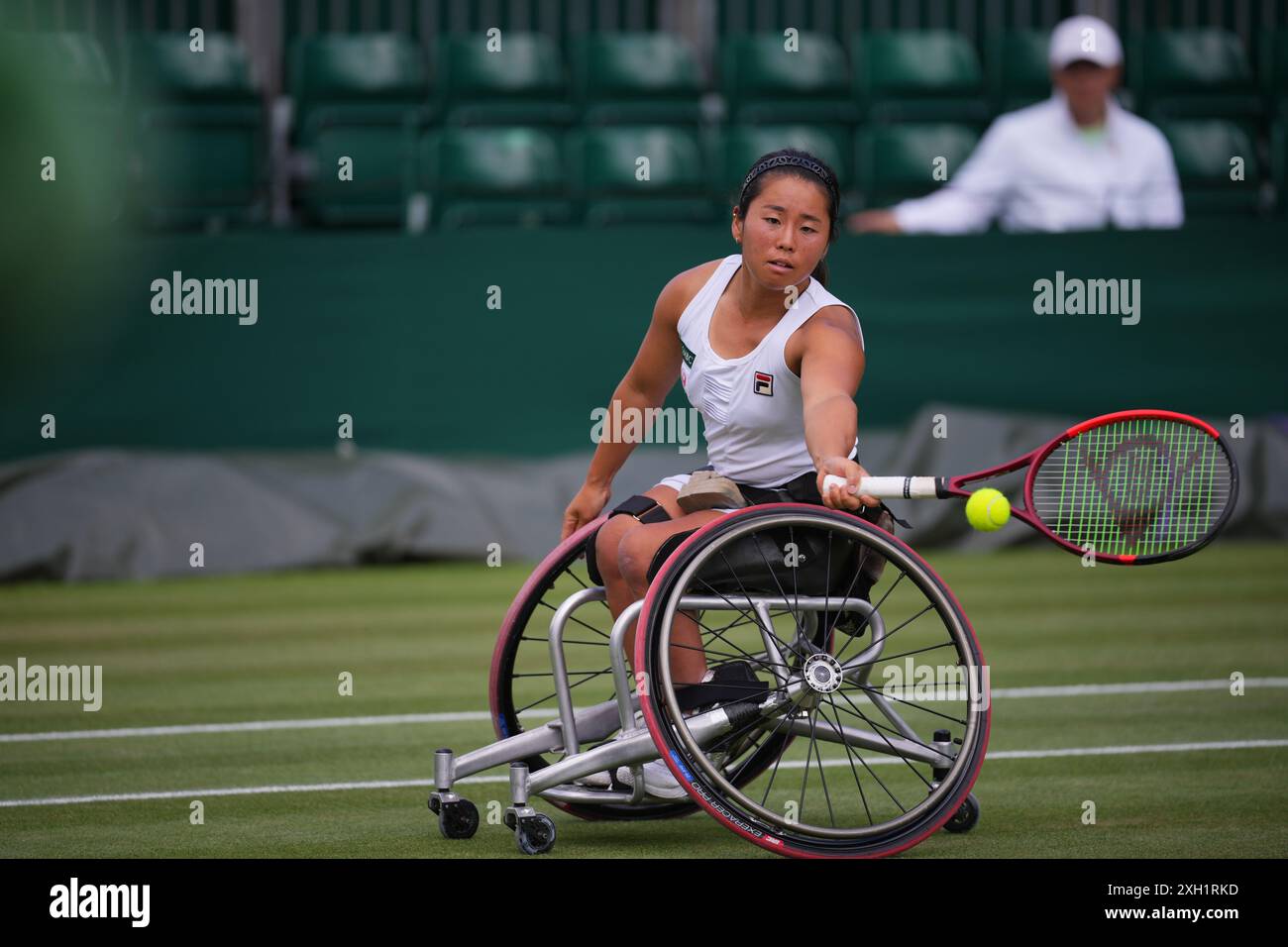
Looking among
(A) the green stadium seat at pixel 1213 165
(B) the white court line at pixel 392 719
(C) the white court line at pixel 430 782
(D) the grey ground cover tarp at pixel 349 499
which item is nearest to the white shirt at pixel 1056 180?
(A) the green stadium seat at pixel 1213 165

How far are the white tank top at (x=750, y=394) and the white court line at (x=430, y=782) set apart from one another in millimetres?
1102

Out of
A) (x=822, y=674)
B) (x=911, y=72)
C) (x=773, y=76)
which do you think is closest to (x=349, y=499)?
(x=773, y=76)

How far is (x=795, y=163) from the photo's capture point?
4.62 metres

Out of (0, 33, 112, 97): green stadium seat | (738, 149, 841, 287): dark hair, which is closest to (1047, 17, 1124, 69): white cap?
(0, 33, 112, 97): green stadium seat

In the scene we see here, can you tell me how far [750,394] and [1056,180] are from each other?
727 centimetres

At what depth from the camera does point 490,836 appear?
482 cm

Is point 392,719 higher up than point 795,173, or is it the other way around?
point 795,173

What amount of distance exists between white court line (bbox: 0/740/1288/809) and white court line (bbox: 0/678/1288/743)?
0.86 meters

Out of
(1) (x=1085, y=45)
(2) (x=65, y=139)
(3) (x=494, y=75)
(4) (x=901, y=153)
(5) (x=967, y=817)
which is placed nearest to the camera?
(5) (x=967, y=817)

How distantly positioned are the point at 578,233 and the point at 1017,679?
4.84 m

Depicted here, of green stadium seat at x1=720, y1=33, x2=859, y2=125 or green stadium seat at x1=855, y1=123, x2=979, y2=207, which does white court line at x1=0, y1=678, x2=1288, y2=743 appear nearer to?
green stadium seat at x1=855, y1=123, x2=979, y2=207

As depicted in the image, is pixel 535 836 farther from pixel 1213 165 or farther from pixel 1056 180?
pixel 1213 165

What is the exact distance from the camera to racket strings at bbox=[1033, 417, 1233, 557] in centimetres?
446

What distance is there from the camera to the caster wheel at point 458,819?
473 cm
